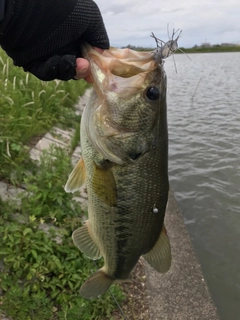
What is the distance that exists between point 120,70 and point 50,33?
0.43 m

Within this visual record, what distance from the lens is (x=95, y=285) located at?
9.09ft

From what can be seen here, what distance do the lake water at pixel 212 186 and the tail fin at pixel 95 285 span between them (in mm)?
1639

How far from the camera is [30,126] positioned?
5691mm

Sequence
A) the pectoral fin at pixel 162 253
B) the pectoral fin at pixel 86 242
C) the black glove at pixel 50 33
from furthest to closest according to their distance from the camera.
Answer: the pectoral fin at pixel 86 242 < the pectoral fin at pixel 162 253 < the black glove at pixel 50 33

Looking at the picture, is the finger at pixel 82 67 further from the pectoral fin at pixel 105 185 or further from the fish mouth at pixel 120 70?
the pectoral fin at pixel 105 185

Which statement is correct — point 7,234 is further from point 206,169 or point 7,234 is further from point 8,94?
point 206,169

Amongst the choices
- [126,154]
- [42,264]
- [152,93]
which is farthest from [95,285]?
[152,93]

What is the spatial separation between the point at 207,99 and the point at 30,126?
1561 centimetres

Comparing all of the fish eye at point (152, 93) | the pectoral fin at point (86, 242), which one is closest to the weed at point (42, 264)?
the pectoral fin at point (86, 242)

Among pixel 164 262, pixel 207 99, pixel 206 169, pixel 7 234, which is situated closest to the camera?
pixel 164 262

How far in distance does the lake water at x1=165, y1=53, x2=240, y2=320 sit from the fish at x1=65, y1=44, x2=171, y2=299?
19.4 inches

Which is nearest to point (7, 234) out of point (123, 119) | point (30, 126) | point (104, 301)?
point (104, 301)

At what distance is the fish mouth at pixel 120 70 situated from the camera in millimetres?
2061

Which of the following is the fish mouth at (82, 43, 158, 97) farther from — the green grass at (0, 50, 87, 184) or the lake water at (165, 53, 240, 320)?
the green grass at (0, 50, 87, 184)
